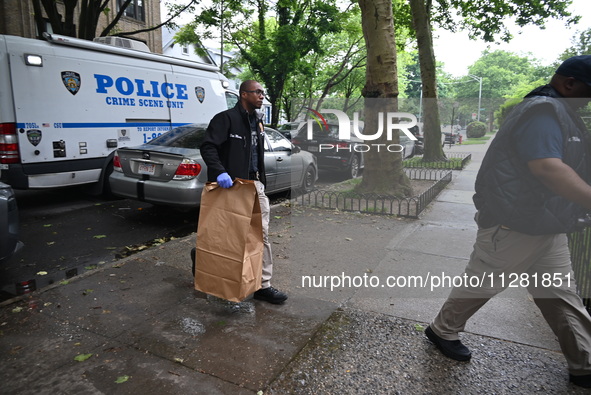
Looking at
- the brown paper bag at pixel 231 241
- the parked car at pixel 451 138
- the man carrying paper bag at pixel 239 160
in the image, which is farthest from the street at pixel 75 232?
the parked car at pixel 451 138

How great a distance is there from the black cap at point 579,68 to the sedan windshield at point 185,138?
5.16 m

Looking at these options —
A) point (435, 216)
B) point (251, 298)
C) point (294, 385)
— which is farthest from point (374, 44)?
point (294, 385)

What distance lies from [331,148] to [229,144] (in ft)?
22.3

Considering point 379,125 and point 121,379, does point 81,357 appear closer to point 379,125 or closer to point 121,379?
point 121,379

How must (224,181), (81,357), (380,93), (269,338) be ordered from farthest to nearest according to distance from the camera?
(380,93) < (224,181) < (269,338) < (81,357)

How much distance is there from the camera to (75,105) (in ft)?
24.3

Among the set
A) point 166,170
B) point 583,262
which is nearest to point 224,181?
point 583,262

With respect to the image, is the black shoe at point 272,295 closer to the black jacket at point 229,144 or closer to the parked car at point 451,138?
the black jacket at point 229,144

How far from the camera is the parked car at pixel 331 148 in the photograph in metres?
9.46

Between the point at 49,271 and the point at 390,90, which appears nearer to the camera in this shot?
the point at 49,271

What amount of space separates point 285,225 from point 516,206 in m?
4.30

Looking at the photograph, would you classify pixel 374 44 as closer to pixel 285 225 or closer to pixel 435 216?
pixel 435 216

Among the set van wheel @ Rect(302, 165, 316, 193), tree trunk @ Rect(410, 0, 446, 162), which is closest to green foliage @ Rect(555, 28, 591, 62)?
tree trunk @ Rect(410, 0, 446, 162)

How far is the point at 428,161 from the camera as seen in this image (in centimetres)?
1333
